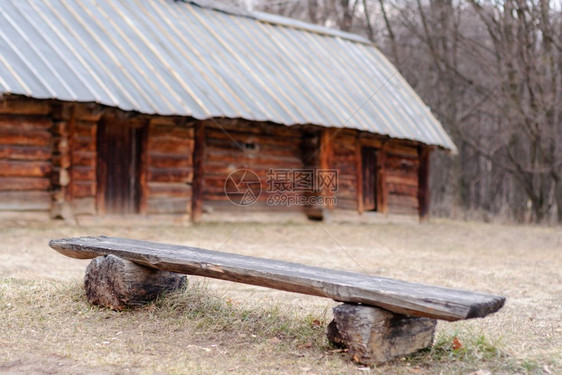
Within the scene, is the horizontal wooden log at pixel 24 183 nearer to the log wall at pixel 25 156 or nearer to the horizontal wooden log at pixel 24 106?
the log wall at pixel 25 156

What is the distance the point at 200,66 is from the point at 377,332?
935cm

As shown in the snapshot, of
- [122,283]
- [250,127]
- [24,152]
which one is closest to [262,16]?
[250,127]

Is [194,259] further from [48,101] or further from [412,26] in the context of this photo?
[412,26]

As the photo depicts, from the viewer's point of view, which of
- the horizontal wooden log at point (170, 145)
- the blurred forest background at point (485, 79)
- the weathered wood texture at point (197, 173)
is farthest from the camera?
the blurred forest background at point (485, 79)

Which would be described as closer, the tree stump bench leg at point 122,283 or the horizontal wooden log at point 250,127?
the tree stump bench leg at point 122,283

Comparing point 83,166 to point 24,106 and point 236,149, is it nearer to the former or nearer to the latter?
point 24,106

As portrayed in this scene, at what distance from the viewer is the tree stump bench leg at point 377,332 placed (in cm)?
368

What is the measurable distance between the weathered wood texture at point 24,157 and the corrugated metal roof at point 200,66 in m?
0.79

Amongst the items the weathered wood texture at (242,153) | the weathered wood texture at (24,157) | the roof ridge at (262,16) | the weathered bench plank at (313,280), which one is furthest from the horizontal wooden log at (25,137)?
the roof ridge at (262,16)

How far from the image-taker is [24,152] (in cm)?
1001

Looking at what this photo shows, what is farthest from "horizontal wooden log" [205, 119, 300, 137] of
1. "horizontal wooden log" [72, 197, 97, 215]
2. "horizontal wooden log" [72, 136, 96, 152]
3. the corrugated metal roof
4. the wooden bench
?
the wooden bench

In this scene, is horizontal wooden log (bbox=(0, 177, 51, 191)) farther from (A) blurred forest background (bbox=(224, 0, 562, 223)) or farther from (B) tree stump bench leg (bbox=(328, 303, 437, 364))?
(A) blurred forest background (bbox=(224, 0, 562, 223))

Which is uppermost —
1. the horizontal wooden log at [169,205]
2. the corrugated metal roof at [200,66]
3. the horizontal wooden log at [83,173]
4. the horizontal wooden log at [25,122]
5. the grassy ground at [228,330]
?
the corrugated metal roof at [200,66]

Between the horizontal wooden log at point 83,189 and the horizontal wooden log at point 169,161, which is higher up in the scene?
the horizontal wooden log at point 169,161
